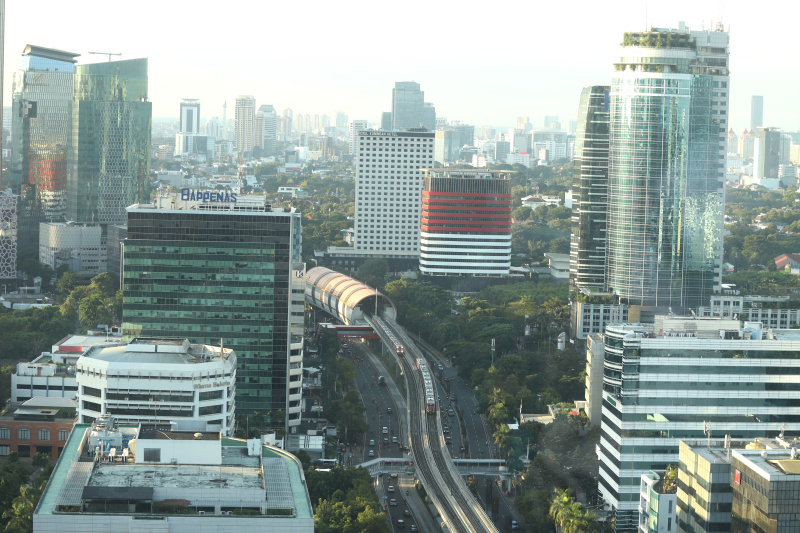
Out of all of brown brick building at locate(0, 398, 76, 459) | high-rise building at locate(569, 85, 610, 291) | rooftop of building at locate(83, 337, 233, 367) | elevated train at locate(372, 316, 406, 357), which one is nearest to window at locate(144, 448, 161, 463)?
rooftop of building at locate(83, 337, 233, 367)

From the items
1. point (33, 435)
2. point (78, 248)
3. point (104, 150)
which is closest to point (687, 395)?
point (33, 435)

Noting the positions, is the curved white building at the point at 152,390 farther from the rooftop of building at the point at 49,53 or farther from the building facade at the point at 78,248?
the rooftop of building at the point at 49,53

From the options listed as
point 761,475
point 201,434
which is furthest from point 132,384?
point 761,475

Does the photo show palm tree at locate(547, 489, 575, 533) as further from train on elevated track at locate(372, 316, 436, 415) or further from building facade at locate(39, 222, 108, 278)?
building facade at locate(39, 222, 108, 278)

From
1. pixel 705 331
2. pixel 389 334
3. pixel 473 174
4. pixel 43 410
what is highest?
pixel 473 174

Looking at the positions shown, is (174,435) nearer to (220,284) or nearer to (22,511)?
(22,511)

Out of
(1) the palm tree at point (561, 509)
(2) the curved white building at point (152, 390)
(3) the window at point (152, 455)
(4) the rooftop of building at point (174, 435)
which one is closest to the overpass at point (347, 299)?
(2) the curved white building at point (152, 390)

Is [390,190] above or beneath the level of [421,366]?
above
